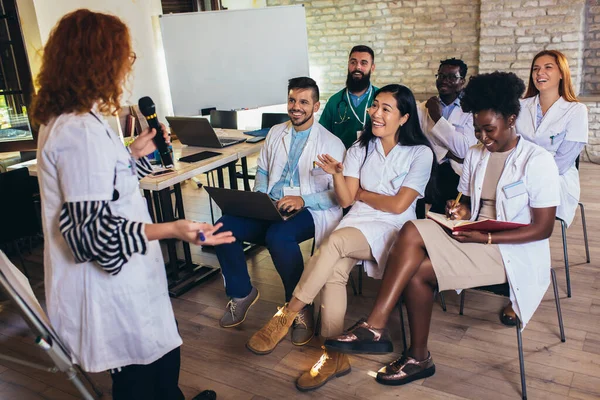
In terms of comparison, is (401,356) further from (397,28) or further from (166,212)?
(397,28)

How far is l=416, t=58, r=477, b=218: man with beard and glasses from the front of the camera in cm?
298

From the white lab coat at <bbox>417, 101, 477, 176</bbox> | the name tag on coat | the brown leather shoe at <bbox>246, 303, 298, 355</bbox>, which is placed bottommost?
the brown leather shoe at <bbox>246, 303, 298, 355</bbox>

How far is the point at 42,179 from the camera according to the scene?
134cm

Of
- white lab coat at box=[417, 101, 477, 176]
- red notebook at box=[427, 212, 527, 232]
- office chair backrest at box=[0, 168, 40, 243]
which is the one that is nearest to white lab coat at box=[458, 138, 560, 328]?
red notebook at box=[427, 212, 527, 232]

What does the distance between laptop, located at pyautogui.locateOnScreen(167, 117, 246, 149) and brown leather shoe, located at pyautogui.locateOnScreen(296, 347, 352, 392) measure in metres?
1.58

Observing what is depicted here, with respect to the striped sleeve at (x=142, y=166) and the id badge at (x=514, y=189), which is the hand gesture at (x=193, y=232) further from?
the id badge at (x=514, y=189)

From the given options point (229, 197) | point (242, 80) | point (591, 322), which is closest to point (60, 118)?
point (229, 197)

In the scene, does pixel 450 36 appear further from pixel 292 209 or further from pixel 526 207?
pixel 526 207

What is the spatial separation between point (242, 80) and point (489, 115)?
161 inches

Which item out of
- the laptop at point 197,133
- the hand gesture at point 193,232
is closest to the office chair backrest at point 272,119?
the laptop at point 197,133

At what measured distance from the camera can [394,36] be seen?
6.09m

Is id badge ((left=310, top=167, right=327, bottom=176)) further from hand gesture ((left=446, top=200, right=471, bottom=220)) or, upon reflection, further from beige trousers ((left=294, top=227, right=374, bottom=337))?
hand gesture ((left=446, top=200, right=471, bottom=220))

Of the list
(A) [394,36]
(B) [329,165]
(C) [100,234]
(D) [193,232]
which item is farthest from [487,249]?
(A) [394,36]

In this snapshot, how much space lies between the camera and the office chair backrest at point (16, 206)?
296 centimetres
